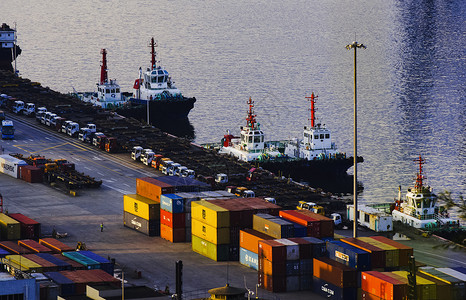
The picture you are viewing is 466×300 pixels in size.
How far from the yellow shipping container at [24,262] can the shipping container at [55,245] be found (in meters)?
6.94

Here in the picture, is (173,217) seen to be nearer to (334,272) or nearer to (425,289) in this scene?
(334,272)

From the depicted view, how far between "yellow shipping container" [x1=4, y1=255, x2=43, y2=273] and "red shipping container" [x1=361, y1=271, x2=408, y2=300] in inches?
1016

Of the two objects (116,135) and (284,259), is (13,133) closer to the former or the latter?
(116,135)

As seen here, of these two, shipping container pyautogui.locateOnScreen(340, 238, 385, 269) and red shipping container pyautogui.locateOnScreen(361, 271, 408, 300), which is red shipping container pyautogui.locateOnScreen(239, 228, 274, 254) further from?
red shipping container pyautogui.locateOnScreen(361, 271, 408, 300)

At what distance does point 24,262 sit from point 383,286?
2887cm

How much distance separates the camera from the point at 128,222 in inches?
4904

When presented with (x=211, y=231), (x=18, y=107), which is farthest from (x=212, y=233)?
(x=18, y=107)

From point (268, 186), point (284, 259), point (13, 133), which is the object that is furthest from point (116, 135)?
point (284, 259)

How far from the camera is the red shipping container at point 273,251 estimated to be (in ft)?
334

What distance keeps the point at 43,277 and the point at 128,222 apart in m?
29.5

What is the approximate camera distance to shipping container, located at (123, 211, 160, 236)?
121188mm

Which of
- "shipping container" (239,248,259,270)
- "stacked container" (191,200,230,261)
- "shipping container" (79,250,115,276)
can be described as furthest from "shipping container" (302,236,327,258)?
"shipping container" (79,250,115,276)

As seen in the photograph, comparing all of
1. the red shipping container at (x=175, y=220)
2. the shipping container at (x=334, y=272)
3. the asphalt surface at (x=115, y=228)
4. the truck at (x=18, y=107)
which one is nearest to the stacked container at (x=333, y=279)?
the shipping container at (x=334, y=272)

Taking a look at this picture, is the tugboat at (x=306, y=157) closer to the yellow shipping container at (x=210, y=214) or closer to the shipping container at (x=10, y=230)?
the yellow shipping container at (x=210, y=214)
